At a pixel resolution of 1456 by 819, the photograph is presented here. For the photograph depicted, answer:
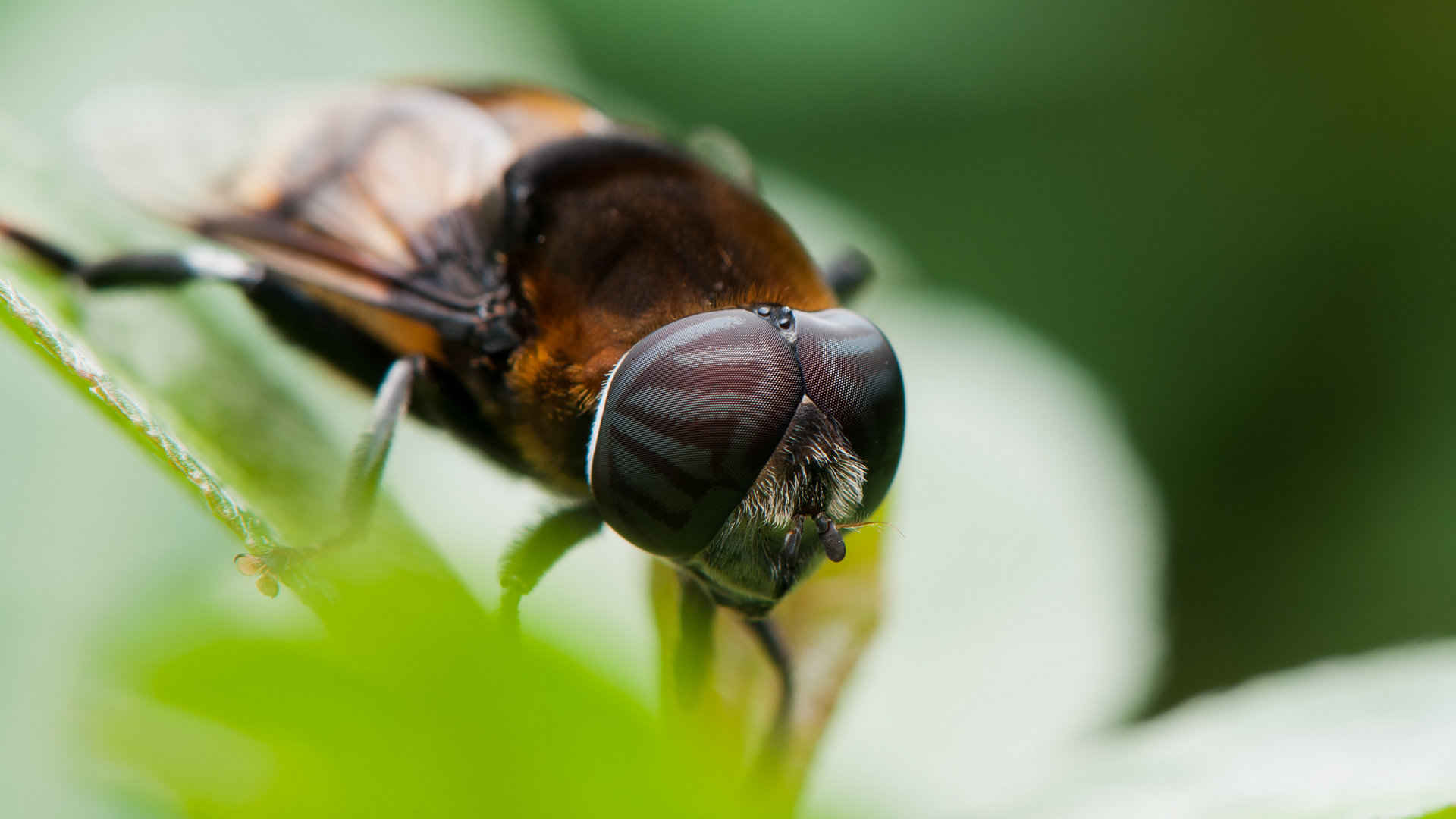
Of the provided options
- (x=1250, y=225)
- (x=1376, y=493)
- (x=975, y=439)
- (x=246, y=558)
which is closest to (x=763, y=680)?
(x=246, y=558)

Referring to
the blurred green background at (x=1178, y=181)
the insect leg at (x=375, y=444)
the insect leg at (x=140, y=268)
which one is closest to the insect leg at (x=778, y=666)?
the insect leg at (x=375, y=444)

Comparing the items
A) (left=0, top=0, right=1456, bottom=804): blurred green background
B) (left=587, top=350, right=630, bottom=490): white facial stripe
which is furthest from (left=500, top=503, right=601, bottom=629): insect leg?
(left=0, top=0, right=1456, bottom=804): blurred green background

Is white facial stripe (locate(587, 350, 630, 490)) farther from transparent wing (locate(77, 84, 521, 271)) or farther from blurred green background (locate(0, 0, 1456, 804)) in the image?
blurred green background (locate(0, 0, 1456, 804))

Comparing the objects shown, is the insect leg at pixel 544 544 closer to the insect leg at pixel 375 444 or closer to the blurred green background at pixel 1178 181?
the insect leg at pixel 375 444

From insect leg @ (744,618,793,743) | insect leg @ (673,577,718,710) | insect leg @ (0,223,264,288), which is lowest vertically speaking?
insect leg @ (0,223,264,288)

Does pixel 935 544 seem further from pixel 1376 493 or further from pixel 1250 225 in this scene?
pixel 1250 225
